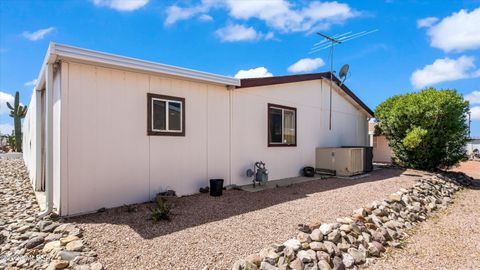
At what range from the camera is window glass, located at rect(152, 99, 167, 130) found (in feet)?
19.5

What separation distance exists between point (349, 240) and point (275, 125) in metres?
5.08

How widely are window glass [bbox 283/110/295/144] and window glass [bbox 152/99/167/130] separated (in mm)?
4366

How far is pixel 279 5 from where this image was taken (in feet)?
25.1

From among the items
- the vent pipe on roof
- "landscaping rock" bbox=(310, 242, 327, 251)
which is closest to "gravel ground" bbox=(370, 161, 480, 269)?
"landscaping rock" bbox=(310, 242, 327, 251)

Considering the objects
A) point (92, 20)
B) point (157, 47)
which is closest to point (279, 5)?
point (157, 47)

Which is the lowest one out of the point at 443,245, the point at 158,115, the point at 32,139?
the point at 443,245

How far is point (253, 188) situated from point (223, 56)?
6.51 meters

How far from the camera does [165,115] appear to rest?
19.9ft

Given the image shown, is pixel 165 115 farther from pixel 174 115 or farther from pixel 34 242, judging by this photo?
pixel 34 242

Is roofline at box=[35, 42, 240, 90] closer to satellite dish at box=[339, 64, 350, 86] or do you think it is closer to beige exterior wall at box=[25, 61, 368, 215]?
beige exterior wall at box=[25, 61, 368, 215]

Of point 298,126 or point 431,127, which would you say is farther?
point 431,127

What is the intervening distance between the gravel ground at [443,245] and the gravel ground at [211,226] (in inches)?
44.4

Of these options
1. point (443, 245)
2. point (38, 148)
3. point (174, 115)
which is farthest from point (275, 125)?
point (38, 148)

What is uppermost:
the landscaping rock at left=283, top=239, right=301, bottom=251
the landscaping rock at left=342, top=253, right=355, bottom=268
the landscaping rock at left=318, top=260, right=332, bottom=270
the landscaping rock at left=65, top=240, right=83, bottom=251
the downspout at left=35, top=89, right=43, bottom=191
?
the downspout at left=35, top=89, right=43, bottom=191
